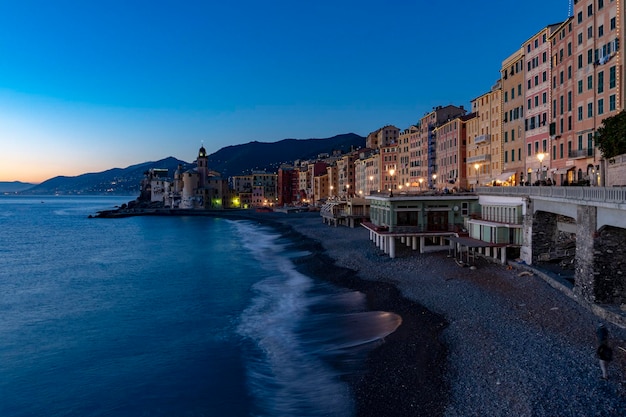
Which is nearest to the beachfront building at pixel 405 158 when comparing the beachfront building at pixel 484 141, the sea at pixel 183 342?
the beachfront building at pixel 484 141

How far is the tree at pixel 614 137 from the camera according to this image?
113 feet

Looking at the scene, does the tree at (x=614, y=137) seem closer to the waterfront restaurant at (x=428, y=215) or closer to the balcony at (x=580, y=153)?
the balcony at (x=580, y=153)

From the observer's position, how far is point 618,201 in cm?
2191

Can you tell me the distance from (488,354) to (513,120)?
4935 centimetres

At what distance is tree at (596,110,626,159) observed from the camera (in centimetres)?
3459

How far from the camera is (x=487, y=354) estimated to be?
20719mm

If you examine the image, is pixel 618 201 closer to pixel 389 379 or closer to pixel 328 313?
pixel 389 379

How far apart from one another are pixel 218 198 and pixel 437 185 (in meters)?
120

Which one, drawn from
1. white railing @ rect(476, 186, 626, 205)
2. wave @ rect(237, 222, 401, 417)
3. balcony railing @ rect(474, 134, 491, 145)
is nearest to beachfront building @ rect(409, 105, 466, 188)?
balcony railing @ rect(474, 134, 491, 145)

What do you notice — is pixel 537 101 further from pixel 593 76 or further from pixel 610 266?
pixel 610 266

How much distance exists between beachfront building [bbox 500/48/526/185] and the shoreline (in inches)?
1151

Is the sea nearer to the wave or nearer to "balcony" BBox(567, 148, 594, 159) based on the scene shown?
the wave

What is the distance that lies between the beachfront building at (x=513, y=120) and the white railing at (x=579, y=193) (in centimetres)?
2213

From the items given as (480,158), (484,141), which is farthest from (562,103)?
(480,158)
